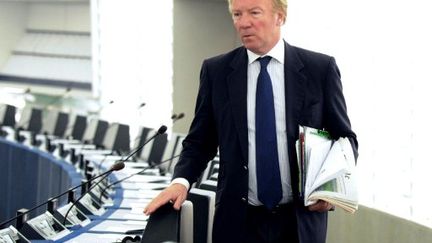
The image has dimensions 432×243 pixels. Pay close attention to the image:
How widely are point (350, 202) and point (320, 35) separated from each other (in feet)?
17.2

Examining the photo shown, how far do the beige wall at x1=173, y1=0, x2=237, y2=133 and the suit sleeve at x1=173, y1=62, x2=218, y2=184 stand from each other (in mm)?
8022

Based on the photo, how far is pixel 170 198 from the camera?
2.09 meters

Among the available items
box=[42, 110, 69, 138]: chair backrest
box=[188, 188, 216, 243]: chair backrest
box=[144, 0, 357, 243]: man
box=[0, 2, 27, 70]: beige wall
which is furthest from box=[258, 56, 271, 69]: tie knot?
box=[0, 2, 27, 70]: beige wall

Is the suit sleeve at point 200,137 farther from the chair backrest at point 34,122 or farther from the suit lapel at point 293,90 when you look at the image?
the chair backrest at point 34,122

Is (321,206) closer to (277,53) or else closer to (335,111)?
(335,111)

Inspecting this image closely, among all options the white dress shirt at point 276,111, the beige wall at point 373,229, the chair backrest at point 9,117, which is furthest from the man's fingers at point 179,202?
the chair backrest at point 9,117

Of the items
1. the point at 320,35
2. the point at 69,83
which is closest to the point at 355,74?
the point at 320,35

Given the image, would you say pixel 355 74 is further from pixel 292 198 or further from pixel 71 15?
pixel 71 15

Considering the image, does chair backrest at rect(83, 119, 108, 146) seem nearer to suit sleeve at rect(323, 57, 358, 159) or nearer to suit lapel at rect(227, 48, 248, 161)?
suit lapel at rect(227, 48, 248, 161)

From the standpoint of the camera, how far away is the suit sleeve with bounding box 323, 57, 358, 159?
2.04m

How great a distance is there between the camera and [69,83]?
16500 mm

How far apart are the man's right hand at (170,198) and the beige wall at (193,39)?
814 cm

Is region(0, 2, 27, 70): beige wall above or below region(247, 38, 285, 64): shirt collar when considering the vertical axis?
above

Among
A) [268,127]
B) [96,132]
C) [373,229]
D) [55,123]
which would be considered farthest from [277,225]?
[55,123]
